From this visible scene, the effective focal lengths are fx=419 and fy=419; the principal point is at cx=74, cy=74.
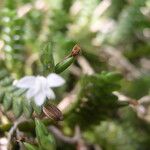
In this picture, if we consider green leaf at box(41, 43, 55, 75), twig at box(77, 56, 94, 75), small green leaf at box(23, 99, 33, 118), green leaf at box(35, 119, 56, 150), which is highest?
twig at box(77, 56, 94, 75)

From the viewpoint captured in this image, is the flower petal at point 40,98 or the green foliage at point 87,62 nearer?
the flower petal at point 40,98

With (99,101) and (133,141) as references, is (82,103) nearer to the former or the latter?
(99,101)

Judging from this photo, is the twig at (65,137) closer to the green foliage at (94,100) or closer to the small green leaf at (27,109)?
the green foliage at (94,100)

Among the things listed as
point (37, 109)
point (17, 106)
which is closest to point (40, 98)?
point (37, 109)

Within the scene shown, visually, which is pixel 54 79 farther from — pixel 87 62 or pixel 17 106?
pixel 87 62

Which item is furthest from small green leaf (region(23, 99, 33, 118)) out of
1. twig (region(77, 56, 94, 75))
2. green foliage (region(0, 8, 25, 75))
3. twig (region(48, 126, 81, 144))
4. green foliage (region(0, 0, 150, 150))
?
twig (region(77, 56, 94, 75))

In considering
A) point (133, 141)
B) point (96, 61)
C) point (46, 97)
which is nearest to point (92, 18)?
point (96, 61)

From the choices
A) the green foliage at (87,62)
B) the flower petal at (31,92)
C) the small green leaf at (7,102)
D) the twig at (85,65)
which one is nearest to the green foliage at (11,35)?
the green foliage at (87,62)

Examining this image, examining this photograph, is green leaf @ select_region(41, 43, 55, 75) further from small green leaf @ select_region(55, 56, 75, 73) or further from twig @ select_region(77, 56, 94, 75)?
twig @ select_region(77, 56, 94, 75)
